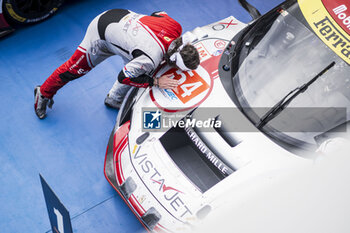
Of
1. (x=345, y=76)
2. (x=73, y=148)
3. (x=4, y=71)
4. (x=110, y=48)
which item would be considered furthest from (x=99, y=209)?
(x=345, y=76)

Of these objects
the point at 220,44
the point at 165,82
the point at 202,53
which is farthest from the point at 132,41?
the point at 220,44

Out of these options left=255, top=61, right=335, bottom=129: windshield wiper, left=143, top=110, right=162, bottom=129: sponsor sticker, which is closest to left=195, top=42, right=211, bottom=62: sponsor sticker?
left=143, top=110, right=162, bottom=129: sponsor sticker

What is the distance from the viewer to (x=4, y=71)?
12.6 ft

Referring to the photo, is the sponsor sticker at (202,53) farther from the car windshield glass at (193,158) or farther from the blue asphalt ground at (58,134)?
the blue asphalt ground at (58,134)

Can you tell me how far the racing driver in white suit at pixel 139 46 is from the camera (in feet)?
9.34

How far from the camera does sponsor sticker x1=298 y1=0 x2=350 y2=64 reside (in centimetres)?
269

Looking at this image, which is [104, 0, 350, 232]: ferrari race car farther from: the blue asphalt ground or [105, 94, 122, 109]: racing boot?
[105, 94, 122, 109]: racing boot

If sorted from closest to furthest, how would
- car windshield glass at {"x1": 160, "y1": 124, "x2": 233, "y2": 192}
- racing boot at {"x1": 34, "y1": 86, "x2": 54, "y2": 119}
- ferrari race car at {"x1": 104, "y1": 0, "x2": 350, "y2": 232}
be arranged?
ferrari race car at {"x1": 104, "y1": 0, "x2": 350, "y2": 232}, car windshield glass at {"x1": 160, "y1": 124, "x2": 233, "y2": 192}, racing boot at {"x1": 34, "y1": 86, "x2": 54, "y2": 119}

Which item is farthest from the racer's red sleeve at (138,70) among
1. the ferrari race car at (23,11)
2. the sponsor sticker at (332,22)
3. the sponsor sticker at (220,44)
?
the ferrari race car at (23,11)

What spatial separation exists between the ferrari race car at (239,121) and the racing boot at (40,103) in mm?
919

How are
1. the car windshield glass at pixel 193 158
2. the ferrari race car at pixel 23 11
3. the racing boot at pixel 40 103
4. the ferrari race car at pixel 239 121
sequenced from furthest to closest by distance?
the ferrari race car at pixel 23 11 → the racing boot at pixel 40 103 → the car windshield glass at pixel 193 158 → the ferrari race car at pixel 239 121

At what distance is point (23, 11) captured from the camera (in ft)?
12.9

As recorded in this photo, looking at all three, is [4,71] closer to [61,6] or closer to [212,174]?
[61,6]

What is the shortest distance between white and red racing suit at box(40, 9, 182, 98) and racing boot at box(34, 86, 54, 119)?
522 mm
